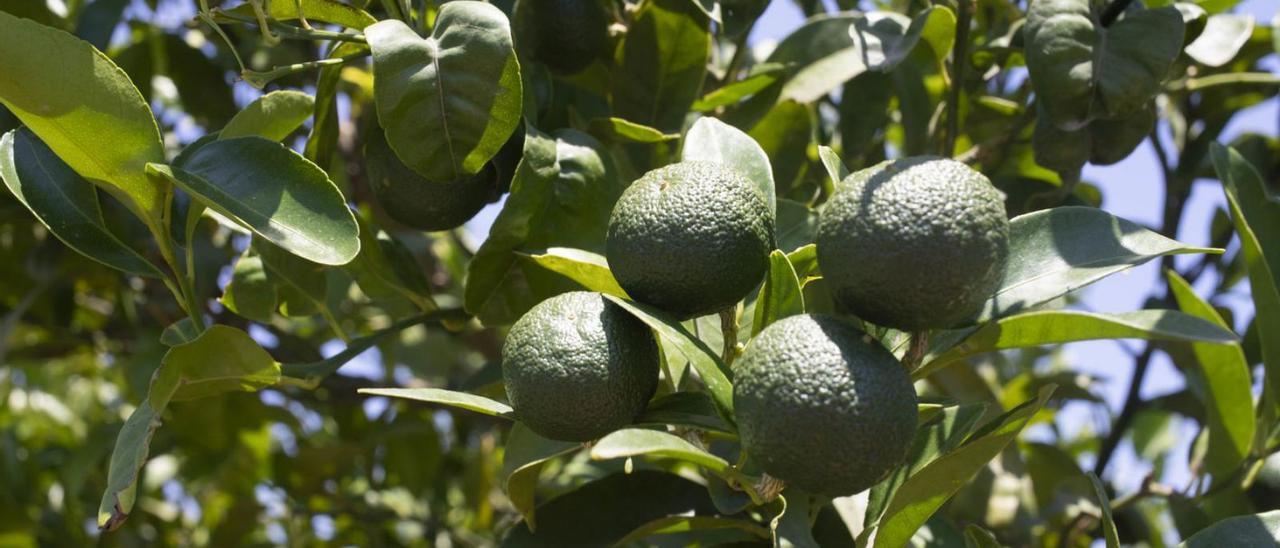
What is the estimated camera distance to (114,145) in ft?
3.55

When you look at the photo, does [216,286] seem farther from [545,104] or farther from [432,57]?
[432,57]

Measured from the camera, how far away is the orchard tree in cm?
89

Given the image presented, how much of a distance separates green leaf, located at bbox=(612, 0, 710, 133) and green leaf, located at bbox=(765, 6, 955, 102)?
0.44 ft

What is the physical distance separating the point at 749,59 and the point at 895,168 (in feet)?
3.40

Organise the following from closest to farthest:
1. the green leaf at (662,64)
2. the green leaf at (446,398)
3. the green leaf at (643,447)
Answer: the green leaf at (643,447) < the green leaf at (446,398) < the green leaf at (662,64)

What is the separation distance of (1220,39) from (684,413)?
0.95 m

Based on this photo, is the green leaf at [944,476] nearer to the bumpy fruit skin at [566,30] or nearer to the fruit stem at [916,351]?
the fruit stem at [916,351]

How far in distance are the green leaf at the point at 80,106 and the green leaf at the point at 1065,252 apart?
2.48ft

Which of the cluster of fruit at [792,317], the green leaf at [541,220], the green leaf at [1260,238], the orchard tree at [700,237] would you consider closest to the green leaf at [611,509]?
the orchard tree at [700,237]

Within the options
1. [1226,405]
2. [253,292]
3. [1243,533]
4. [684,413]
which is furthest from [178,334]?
[1226,405]

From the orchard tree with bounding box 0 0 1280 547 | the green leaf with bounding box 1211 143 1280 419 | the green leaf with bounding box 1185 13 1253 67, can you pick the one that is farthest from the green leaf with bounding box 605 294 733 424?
the green leaf with bounding box 1185 13 1253 67

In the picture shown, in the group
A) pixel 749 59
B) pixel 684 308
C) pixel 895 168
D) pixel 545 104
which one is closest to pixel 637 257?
pixel 684 308

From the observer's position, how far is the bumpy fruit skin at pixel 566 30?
138 centimetres

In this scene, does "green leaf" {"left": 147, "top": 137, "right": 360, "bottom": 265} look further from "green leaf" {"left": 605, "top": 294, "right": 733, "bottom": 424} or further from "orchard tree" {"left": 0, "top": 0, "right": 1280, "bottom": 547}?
"green leaf" {"left": 605, "top": 294, "right": 733, "bottom": 424}
